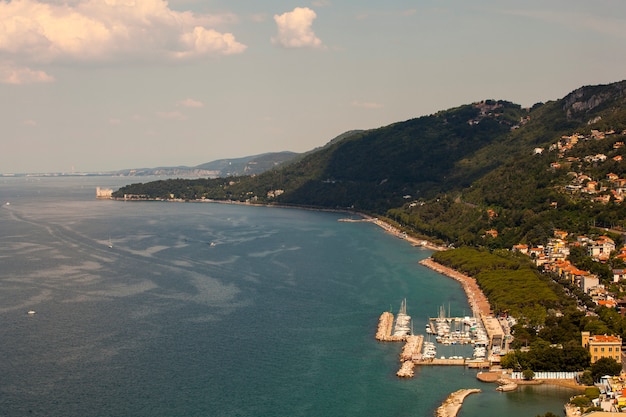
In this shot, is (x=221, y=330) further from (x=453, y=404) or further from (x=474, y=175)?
(x=474, y=175)

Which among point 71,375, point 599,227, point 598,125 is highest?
point 598,125

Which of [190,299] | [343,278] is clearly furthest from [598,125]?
[190,299]

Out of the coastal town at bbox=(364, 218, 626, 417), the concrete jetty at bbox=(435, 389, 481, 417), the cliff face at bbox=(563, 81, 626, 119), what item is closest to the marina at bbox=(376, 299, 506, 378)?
the coastal town at bbox=(364, 218, 626, 417)

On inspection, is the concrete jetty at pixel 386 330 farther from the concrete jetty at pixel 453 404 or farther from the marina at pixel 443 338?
the concrete jetty at pixel 453 404

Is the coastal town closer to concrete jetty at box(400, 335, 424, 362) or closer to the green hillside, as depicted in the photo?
concrete jetty at box(400, 335, 424, 362)

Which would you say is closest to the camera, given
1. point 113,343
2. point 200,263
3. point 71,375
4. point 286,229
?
point 71,375

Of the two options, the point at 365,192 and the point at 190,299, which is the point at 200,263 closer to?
the point at 190,299

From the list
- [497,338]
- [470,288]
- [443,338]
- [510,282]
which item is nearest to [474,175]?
[470,288]
